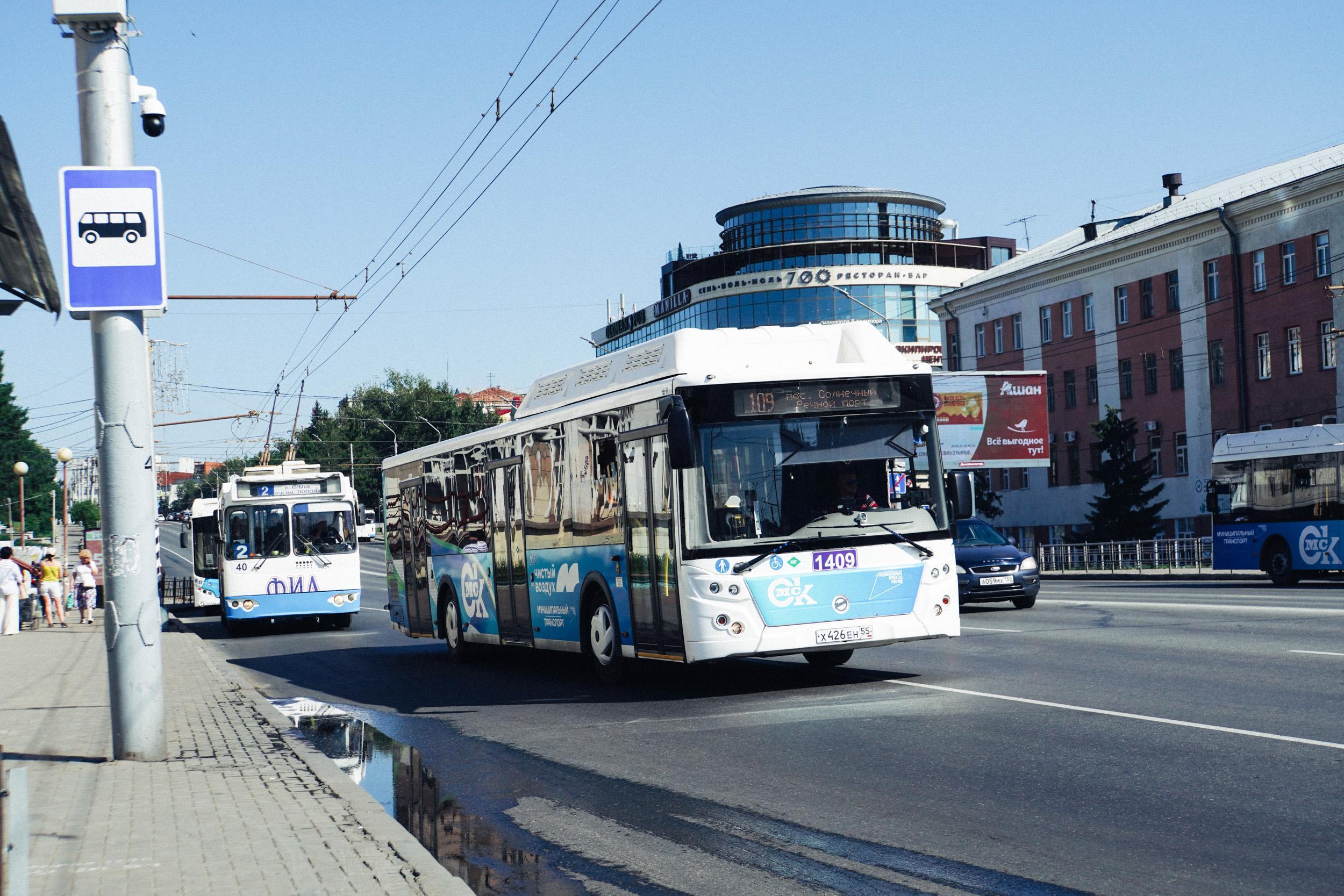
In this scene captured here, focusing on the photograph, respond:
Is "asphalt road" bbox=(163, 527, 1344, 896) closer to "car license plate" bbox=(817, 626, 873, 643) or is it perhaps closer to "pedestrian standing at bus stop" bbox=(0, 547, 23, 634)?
"car license plate" bbox=(817, 626, 873, 643)

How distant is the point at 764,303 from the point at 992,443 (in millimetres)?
41779

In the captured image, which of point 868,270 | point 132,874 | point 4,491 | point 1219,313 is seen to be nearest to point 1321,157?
point 1219,313

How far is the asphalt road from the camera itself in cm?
611

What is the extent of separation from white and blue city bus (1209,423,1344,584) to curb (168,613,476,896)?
23439 millimetres

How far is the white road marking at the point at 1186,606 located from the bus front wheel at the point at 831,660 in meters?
7.93

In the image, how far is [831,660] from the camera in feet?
48.4

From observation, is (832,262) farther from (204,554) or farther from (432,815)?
(432,815)

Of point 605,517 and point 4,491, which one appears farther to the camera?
point 4,491

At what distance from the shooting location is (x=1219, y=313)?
169 feet

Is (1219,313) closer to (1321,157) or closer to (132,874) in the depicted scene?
(1321,157)

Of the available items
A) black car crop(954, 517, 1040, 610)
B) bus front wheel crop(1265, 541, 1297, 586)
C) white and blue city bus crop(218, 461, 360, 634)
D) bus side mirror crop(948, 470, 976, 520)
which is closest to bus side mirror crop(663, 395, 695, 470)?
bus side mirror crop(948, 470, 976, 520)

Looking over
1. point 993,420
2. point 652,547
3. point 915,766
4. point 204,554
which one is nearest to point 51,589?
point 204,554

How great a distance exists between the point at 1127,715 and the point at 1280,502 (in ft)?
75.4

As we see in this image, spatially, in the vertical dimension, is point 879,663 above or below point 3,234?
below
